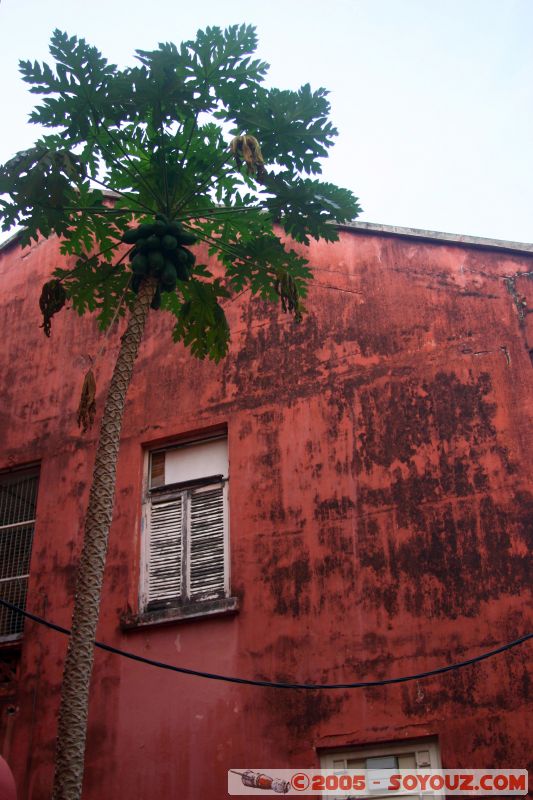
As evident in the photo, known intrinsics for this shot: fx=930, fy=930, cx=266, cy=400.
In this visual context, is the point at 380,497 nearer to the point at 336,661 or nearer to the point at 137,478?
the point at 336,661

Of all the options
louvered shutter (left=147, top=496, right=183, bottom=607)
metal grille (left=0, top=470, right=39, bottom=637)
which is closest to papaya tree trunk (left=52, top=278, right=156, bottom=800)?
louvered shutter (left=147, top=496, right=183, bottom=607)

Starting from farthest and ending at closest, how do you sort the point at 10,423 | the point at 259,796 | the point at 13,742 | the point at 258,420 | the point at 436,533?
1. the point at 10,423
2. the point at 258,420
3. the point at 13,742
4. the point at 436,533
5. the point at 259,796

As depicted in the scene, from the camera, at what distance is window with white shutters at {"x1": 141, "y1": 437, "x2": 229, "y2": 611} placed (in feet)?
35.7

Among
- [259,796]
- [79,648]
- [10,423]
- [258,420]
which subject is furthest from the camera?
[10,423]

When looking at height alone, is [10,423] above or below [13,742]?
above

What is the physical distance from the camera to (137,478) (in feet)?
38.4

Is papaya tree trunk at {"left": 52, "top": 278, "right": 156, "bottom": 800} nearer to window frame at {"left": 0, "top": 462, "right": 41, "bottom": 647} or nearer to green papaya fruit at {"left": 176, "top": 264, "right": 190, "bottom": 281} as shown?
green papaya fruit at {"left": 176, "top": 264, "right": 190, "bottom": 281}

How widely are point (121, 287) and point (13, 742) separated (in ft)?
17.5

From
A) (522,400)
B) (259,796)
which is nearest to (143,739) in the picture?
(259,796)

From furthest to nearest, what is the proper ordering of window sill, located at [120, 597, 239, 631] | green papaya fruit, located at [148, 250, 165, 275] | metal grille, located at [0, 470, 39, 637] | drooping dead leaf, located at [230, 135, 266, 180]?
metal grille, located at [0, 470, 39, 637]
window sill, located at [120, 597, 239, 631]
green papaya fruit, located at [148, 250, 165, 275]
drooping dead leaf, located at [230, 135, 266, 180]

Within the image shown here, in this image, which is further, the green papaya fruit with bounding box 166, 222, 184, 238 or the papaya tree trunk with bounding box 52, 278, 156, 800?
the green papaya fruit with bounding box 166, 222, 184, 238

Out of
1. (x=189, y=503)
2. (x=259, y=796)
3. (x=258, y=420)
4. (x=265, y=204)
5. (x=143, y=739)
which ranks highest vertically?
(x=265, y=204)

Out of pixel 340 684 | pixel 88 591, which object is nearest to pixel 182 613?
pixel 340 684

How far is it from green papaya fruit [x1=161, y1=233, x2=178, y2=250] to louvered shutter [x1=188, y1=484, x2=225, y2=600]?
371cm
